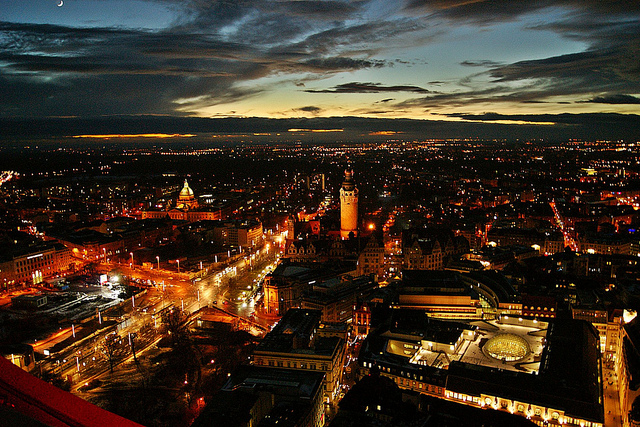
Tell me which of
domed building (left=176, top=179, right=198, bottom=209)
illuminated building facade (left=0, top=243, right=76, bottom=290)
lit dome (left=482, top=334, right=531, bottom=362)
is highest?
domed building (left=176, top=179, right=198, bottom=209)

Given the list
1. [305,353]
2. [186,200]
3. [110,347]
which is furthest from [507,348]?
[186,200]

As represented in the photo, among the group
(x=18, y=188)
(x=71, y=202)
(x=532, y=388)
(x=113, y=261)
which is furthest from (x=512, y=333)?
(x=18, y=188)

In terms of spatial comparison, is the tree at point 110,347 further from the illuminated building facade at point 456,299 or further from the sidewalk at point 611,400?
the sidewalk at point 611,400

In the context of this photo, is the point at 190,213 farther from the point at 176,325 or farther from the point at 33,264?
the point at 176,325

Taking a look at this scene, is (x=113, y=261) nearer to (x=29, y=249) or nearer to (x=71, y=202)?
(x=29, y=249)

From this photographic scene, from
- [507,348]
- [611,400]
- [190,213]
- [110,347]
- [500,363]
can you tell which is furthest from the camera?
[190,213]

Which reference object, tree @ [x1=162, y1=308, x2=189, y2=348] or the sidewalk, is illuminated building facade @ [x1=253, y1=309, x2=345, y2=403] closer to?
tree @ [x1=162, y1=308, x2=189, y2=348]

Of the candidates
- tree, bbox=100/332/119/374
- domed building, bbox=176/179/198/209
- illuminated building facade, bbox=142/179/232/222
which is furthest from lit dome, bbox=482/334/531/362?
domed building, bbox=176/179/198/209
